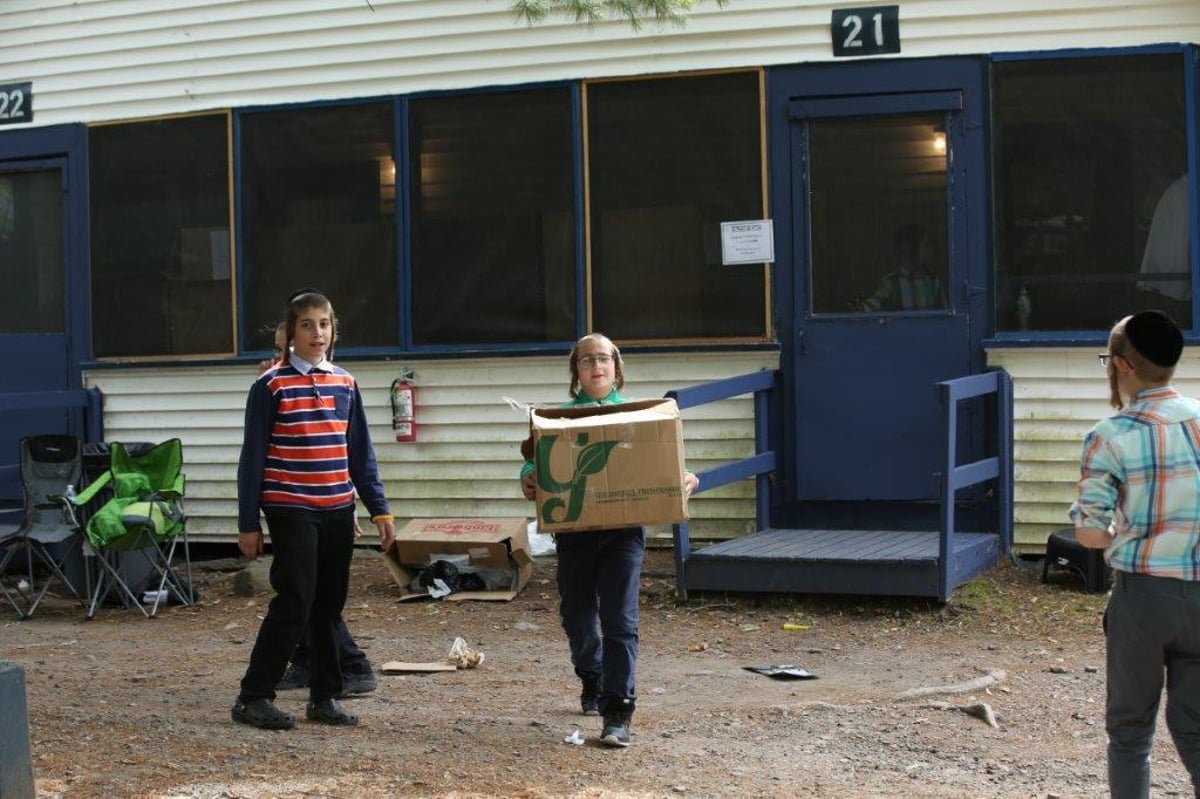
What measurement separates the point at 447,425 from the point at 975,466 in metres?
3.61

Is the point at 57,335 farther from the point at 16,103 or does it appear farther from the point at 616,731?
the point at 616,731

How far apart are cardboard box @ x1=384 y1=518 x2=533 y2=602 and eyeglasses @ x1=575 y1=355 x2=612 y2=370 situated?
10.6ft

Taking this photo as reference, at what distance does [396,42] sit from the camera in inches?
412

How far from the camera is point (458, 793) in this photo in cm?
516

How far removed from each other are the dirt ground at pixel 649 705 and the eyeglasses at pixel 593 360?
4.62ft

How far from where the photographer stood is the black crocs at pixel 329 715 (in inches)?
242

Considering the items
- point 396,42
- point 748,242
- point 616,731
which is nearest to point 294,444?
point 616,731

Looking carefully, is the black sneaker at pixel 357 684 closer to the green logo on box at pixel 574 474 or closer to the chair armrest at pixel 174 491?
the green logo on box at pixel 574 474

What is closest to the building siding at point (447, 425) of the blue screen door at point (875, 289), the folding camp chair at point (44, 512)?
the blue screen door at point (875, 289)

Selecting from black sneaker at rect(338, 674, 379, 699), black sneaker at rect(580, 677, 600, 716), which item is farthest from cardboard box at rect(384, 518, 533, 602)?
black sneaker at rect(580, 677, 600, 716)

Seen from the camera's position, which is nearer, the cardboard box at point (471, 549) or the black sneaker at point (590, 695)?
the black sneaker at point (590, 695)

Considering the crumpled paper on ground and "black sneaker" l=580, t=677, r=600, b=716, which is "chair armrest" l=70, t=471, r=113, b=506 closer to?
the crumpled paper on ground

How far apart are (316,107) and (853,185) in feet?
12.4

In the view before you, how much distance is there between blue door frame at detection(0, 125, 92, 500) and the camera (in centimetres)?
1140
